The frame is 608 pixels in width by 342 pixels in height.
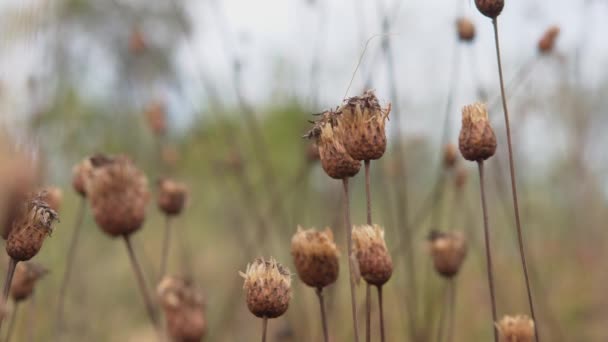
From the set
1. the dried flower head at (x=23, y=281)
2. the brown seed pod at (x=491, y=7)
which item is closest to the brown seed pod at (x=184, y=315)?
the dried flower head at (x=23, y=281)

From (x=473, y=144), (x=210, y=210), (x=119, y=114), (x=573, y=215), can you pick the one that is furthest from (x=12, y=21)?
(x=210, y=210)

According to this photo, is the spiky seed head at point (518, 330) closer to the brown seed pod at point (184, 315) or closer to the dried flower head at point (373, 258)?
the dried flower head at point (373, 258)

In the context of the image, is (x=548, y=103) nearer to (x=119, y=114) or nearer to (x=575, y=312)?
(x=575, y=312)

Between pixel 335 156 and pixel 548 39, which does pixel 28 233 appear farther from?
pixel 548 39

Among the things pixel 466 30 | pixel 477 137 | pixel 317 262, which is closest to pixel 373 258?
pixel 317 262

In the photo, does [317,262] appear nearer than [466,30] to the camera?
Yes

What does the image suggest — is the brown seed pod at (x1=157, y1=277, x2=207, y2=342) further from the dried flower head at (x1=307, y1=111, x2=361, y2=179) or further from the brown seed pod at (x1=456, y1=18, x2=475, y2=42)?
the brown seed pod at (x1=456, y1=18, x2=475, y2=42)
